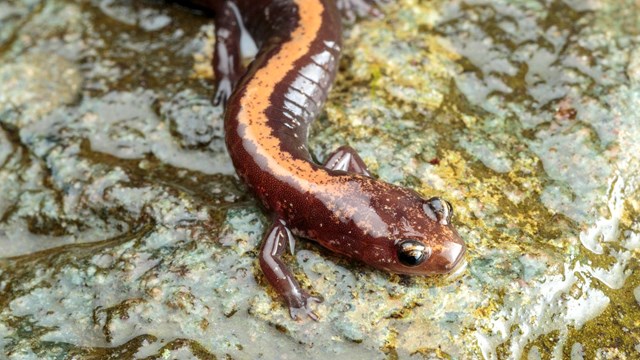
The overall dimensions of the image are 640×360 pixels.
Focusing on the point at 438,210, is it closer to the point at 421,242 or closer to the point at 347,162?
the point at 421,242

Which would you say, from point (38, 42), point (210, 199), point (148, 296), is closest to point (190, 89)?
point (210, 199)

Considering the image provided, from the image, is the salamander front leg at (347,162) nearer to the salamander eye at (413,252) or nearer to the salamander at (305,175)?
the salamander at (305,175)

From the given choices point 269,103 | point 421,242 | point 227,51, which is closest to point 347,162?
point 269,103

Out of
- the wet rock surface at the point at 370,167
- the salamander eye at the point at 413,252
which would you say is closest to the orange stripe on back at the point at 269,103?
the wet rock surface at the point at 370,167

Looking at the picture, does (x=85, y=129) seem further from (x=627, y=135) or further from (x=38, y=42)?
(x=627, y=135)

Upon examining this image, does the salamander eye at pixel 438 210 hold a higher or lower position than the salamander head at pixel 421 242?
higher

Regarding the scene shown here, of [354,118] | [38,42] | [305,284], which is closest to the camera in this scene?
[305,284]
